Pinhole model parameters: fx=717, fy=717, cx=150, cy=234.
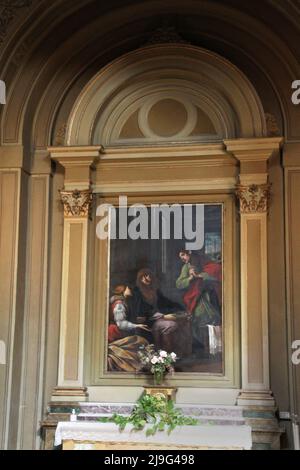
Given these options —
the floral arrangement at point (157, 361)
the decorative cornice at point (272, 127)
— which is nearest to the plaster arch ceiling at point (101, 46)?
the decorative cornice at point (272, 127)

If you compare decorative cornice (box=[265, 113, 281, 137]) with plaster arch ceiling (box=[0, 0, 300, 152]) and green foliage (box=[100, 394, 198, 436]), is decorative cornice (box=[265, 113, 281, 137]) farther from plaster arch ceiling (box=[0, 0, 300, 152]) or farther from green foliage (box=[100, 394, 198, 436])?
green foliage (box=[100, 394, 198, 436])

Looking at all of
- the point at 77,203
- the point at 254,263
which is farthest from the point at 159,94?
the point at 254,263

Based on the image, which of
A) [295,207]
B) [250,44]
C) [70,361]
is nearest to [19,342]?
[70,361]

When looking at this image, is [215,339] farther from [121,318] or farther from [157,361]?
[121,318]

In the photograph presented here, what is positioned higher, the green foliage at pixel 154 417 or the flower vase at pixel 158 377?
the flower vase at pixel 158 377

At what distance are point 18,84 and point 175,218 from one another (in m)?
2.81

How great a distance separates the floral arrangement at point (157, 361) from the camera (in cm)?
891

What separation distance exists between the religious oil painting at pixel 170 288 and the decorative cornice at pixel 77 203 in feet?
Answer: 1.56

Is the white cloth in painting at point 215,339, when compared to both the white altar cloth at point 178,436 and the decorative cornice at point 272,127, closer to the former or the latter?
the white altar cloth at point 178,436

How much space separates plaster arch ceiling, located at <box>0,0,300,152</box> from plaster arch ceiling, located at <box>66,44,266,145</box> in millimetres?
302

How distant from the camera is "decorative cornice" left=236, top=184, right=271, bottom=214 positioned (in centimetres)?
926

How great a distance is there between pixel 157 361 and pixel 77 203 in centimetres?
238

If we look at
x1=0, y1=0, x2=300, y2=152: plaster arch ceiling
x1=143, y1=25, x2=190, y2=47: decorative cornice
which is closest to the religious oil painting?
x1=0, y1=0, x2=300, y2=152: plaster arch ceiling

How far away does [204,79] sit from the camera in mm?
9844
